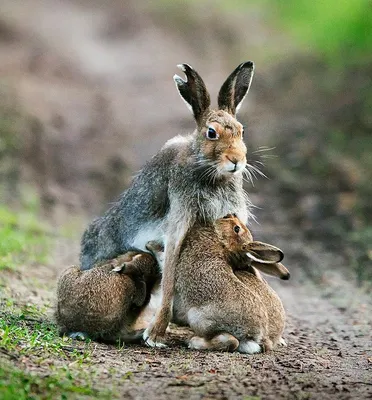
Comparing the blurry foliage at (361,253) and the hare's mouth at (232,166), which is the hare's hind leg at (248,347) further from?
the blurry foliage at (361,253)

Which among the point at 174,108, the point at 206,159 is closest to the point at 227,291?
the point at 206,159

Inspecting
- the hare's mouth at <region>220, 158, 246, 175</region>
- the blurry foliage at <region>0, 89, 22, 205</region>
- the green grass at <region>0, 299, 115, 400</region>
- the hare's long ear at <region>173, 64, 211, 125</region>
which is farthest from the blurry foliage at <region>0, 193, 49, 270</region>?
the hare's mouth at <region>220, 158, 246, 175</region>

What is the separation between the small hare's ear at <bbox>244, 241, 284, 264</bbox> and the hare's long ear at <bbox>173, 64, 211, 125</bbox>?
122 centimetres

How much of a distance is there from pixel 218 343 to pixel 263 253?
91 centimetres

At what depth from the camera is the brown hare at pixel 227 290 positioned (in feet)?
21.4

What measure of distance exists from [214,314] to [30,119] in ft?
32.9

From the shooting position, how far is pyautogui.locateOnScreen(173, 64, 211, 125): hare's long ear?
282 inches

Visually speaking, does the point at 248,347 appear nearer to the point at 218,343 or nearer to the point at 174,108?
the point at 218,343

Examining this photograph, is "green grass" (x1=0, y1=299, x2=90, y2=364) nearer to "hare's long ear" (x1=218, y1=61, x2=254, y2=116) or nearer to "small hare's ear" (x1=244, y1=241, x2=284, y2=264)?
"small hare's ear" (x1=244, y1=241, x2=284, y2=264)

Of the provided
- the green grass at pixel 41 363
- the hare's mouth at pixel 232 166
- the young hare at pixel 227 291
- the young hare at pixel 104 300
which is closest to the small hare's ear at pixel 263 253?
the young hare at pixel 227 291

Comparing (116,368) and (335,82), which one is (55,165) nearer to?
(335,82)

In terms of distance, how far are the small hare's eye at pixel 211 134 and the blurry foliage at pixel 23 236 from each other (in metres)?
3.27

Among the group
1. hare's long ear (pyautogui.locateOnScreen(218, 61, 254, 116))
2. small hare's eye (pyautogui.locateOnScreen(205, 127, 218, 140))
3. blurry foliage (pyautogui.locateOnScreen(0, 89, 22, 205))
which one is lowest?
small hare's eye (pyautogui.locateOnScreen(205, 127, 218, 140))

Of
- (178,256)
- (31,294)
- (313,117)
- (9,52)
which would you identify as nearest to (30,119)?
(9,52)
